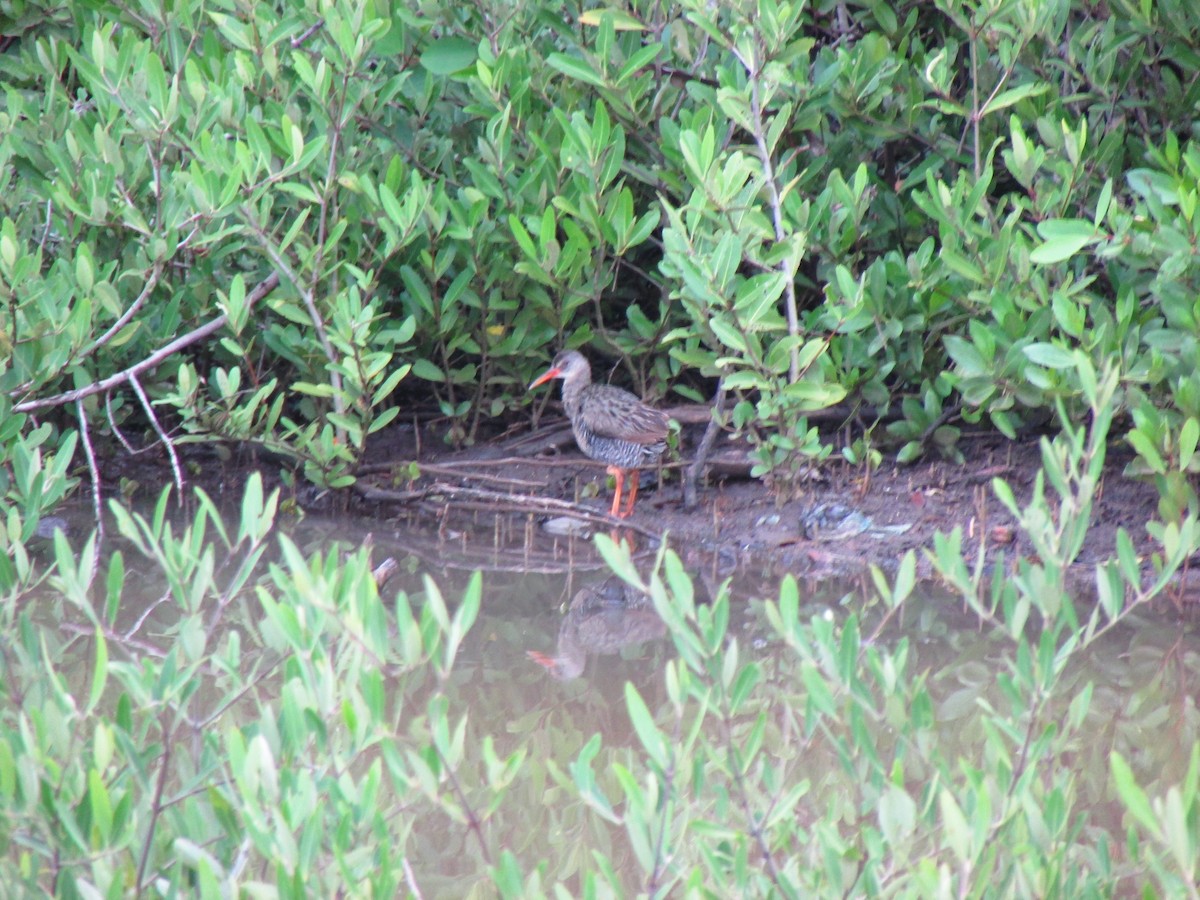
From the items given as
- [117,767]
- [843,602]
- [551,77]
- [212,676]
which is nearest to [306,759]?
[117,767]

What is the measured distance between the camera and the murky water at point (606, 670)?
387 centimetres

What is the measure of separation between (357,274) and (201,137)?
0.88 meters

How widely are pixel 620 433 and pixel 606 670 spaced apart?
197cm

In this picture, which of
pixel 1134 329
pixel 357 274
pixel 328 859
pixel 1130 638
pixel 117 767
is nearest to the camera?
pixel 328 859

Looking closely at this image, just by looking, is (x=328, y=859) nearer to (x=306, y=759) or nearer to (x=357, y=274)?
(x=306, y=759)

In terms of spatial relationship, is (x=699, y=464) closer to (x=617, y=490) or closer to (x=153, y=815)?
(x=617, y=490)

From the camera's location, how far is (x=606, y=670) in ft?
17.0

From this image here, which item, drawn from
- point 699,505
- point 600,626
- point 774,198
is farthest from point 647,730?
point 699,505

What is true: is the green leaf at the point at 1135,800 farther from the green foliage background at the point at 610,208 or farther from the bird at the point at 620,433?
the bird at the point at 620,433

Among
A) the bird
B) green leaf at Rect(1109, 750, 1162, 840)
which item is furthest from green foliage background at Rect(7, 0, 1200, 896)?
green leaf at Rect(1109, 750, 1162, 840)

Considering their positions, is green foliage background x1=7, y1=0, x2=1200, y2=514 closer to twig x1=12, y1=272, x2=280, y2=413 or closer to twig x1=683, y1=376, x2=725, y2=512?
twig x1=12, y1=272, x2=280, y2=413

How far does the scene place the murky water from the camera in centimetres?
387

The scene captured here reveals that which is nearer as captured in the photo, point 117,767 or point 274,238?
point 117,767

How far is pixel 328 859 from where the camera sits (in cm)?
272
